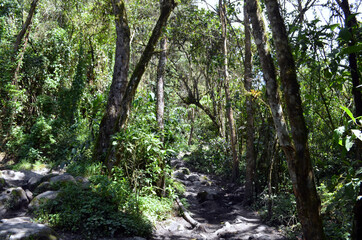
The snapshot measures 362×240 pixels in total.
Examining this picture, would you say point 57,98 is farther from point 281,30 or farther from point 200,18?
Result: point 281,30

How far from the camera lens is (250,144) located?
9.00 m

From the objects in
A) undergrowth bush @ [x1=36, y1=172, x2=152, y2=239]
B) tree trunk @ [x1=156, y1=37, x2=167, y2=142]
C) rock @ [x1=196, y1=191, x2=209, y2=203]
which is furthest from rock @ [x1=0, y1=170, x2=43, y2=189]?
rock @ [x1=196, y1=191, x2=209, y2=203]

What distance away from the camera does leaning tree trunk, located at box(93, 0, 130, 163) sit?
26.1 feet

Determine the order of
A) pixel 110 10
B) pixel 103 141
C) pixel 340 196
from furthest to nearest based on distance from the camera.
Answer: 1. pixel 110 10
2. pixel 103 141
3. pixel 340 196

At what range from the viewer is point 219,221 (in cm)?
747

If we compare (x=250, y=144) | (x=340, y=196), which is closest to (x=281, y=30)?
(x=340, y=196)

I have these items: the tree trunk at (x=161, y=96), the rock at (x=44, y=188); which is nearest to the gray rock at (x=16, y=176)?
the rock at (x=44, y=188)

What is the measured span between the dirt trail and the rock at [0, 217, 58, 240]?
7.16 ft

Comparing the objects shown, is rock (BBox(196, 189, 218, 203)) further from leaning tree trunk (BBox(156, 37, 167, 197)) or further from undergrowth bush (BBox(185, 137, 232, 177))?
undergrowth bush (BBox(185, 137, 232, 177))

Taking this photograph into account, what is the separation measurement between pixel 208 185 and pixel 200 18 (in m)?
8.24

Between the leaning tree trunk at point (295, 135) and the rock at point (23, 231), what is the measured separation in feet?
12.0

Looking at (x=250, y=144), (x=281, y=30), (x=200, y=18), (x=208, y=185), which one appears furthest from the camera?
(x=200, y=18)

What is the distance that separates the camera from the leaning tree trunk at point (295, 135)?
3.38 metres

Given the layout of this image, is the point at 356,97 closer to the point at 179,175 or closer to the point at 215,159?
the point at 179,175
